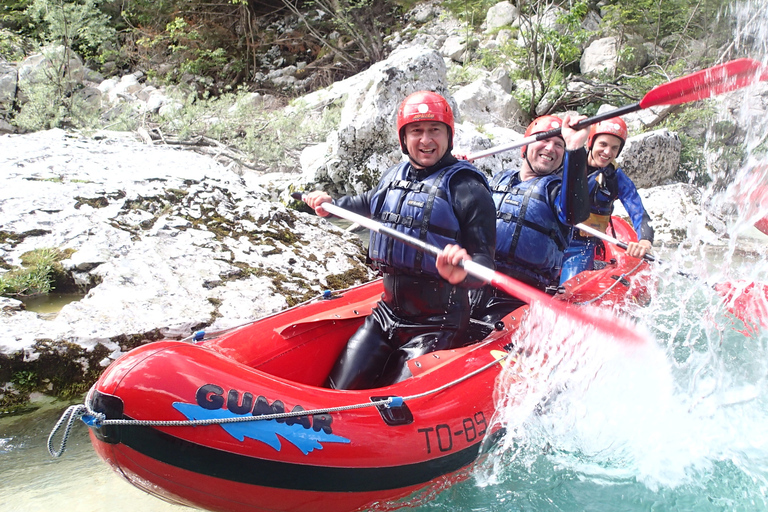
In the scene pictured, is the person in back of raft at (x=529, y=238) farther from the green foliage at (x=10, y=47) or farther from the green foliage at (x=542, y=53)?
the green foliage at (x=10, y=47)

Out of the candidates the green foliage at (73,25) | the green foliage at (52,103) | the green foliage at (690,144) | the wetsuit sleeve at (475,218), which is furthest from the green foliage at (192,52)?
the wetsuit sleeve at (475,218)

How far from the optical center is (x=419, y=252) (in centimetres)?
260

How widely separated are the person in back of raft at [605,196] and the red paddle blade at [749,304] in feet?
2.66

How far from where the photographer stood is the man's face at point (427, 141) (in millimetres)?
2656

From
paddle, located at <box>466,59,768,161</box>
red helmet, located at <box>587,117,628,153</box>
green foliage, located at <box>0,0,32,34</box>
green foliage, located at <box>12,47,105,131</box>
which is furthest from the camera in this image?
green foliage, located at <box>0,0,32,34</box>

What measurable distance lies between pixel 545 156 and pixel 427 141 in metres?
1.22

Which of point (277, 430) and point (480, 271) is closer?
point (277, 430)

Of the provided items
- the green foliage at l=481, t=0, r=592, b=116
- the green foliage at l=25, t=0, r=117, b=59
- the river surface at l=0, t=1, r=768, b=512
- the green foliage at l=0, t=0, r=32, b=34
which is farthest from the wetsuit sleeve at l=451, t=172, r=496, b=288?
the green foliage at l=0, t=0, r=32, b=34

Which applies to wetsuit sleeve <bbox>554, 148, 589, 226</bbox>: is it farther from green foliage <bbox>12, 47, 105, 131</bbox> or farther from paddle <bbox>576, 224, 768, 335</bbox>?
green foliage <bbox>12, 47, 105, 131</bbox>

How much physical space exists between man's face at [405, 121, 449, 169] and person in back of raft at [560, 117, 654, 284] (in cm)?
202

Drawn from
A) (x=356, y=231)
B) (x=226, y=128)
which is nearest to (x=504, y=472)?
(x=356, y=231)

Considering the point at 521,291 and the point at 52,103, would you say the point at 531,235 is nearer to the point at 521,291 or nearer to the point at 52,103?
the point at 521,291

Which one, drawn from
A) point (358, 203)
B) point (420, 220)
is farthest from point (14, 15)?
point (420, 220)

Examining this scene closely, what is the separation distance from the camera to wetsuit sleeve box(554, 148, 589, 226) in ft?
9.16
